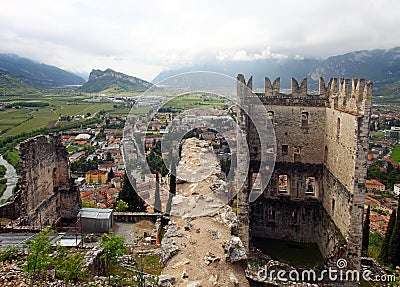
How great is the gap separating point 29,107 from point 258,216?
9644 centimetres

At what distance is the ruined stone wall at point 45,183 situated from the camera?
13723 mm

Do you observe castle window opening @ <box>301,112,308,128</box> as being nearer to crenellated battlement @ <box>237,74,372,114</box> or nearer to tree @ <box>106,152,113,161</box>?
crenellated battlement @ <box>237,74,372,114</box>

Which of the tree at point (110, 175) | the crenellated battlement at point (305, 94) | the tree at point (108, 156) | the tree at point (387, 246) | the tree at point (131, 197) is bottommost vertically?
the tree at point (110, 175)

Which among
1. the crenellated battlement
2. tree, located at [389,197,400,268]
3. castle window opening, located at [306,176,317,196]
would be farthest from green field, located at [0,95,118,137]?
tree, located at [389,197,400,268]

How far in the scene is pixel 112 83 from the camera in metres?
146

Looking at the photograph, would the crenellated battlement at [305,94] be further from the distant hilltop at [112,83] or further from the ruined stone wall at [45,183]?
the distant hilltop at [112,83]

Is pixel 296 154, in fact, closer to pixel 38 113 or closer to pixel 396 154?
pixel 396 154

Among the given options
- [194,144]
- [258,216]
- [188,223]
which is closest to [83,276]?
[188,223]

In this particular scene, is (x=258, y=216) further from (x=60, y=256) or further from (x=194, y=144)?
(x=60, y=256)

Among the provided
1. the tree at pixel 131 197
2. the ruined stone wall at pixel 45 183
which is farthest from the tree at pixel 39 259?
the tree at pixel 131 197

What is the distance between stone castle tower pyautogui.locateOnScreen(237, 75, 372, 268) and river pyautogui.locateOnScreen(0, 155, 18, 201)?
127ft

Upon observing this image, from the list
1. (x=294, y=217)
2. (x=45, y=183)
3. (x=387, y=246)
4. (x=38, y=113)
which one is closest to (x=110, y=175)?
(x=45, y=183)

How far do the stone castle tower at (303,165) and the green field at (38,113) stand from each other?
6401 centimetres

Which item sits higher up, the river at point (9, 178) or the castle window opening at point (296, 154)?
the castle window opening at point (296, 154)
